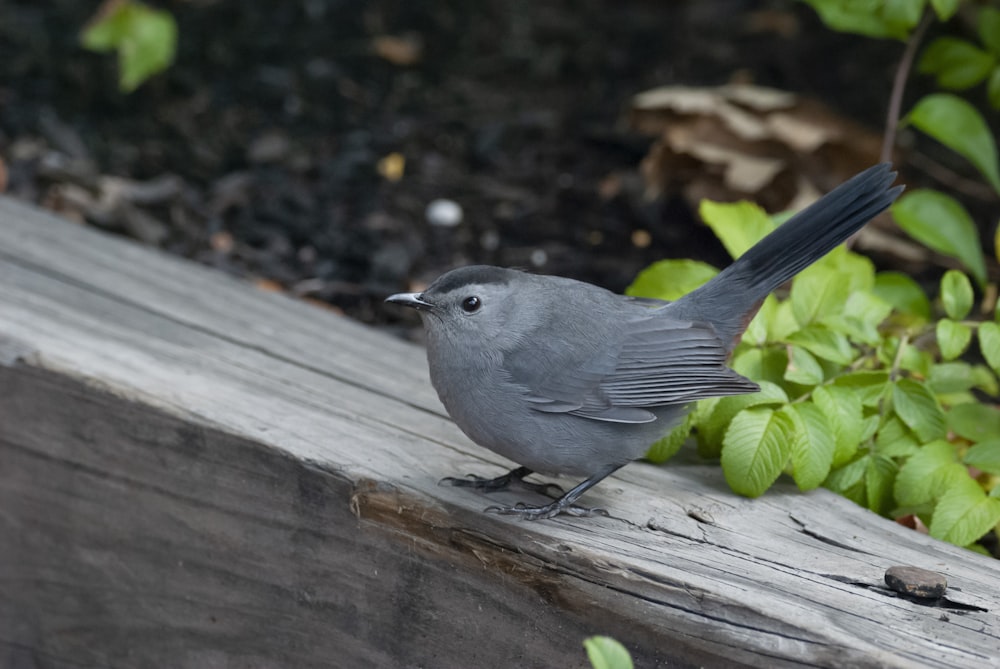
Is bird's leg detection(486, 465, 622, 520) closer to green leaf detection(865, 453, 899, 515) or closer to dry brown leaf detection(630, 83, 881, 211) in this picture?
green leaf detection(865, 453, 899, 515)

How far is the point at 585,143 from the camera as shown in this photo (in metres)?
5.48

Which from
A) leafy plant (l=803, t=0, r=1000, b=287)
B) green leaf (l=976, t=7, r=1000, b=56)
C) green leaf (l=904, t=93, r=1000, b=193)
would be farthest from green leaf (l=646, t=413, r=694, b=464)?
green leaf (l=976, t=7, r=1000, b=56)

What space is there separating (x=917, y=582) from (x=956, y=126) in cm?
177

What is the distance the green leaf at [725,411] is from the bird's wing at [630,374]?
0.13 meters

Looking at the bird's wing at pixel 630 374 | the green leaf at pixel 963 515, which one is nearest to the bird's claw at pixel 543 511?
the bird's wing at pixel 630 374

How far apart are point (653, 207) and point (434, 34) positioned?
2.06m

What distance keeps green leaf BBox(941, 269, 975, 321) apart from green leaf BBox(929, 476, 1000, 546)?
0.49m

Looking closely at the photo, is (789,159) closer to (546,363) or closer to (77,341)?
(546,363)

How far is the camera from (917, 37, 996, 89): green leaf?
3611mm

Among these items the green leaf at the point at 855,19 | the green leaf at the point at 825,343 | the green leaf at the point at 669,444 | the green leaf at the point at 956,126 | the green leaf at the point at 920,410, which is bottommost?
the green leaf at the point at 669,444

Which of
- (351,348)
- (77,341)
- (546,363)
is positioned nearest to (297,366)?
(351,348)

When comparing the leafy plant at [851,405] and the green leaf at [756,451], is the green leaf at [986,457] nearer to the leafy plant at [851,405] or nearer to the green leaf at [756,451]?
the leafy plant at [851,405]

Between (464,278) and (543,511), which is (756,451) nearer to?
(543,511)

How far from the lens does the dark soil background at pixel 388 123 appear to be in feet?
15.6
